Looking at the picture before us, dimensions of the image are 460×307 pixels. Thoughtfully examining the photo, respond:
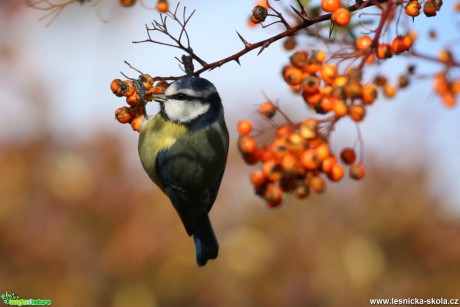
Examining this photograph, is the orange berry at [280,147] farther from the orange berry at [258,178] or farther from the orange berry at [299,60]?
the orange berry at [299,60]

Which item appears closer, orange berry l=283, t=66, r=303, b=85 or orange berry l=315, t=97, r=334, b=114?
orange berry l=315, t=97, r=334, b=114

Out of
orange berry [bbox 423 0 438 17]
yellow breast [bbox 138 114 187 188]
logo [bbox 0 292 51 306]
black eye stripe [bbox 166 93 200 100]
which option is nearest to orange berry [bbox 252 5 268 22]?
orange berry [bbox 423 0 438 17]

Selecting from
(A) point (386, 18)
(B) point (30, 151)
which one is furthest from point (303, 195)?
(B) point (30, 151)

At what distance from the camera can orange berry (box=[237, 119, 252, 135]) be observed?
2283 millimetres

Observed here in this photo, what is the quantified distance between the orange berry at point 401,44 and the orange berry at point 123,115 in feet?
3.60

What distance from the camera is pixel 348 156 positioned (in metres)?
2.12

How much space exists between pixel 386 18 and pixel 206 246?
2095 millimetres

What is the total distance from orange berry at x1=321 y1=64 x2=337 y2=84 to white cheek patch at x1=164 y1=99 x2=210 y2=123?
1.18 m

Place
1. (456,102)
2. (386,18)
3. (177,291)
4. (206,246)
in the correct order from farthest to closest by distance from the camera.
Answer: (177,291) → (206,246) → (456,102) → (386,18)

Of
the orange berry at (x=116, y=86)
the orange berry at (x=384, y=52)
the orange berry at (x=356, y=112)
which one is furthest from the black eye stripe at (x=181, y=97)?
the orange berry at (x=356, y=112)

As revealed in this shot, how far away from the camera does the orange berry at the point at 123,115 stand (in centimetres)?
257

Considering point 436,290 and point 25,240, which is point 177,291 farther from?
Answer: point 436,290

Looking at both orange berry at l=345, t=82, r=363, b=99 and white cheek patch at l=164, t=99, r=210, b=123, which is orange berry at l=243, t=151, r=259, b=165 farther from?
white cheek patch at l=164, t=99, r=210, b=123

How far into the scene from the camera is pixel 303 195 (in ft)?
6.70
